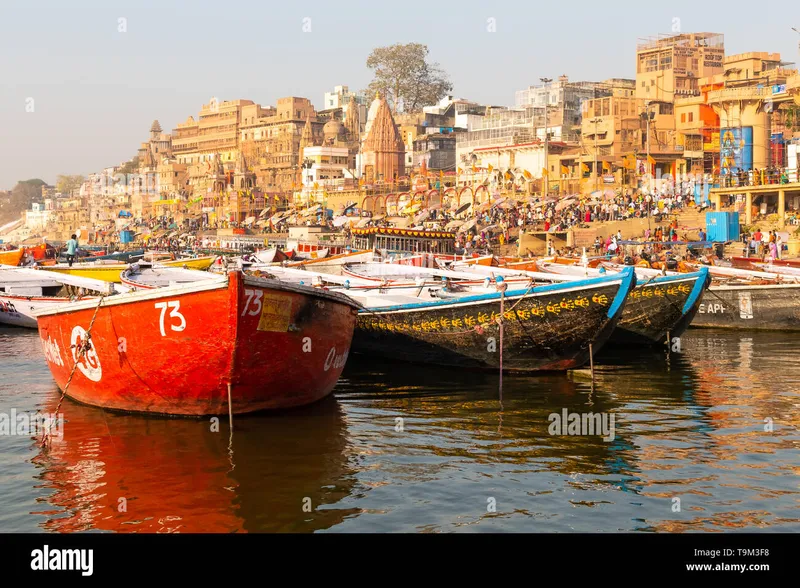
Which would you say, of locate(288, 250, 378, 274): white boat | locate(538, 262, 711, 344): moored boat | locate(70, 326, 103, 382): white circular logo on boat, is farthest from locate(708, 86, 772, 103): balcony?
locate(70, 326, 103, 382): white circular logo on boat

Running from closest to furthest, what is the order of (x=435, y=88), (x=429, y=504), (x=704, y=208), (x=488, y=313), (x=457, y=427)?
1. (x=429, y=504)
2. (x=457, y=427)
3. (x=488, y=313)
4. (x=704, y=208)
5. (x=435, y=88)

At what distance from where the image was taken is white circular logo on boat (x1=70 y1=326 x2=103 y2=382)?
14.5 meters

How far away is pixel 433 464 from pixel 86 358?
624cm

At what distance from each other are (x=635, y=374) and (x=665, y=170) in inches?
1859

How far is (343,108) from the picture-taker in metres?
137

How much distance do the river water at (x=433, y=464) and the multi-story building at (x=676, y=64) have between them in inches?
2303

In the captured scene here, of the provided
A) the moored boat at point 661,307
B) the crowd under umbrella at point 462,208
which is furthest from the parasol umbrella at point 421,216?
→ the moored boat at point 661,307

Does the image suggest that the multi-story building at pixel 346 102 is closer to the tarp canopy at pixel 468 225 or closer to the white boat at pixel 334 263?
the tarp canopy at pixel 468 225

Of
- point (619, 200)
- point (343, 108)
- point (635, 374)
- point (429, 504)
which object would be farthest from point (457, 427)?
point (343, 108)

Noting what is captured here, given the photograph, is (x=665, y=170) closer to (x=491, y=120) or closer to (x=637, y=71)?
(x=637, y=71)

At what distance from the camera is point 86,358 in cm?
1462

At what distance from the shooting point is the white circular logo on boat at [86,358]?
14484 millimetres

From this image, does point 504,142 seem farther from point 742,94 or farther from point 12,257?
point 12,257

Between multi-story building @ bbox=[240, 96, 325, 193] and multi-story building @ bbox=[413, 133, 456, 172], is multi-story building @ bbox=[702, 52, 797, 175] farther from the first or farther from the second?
multi-story building @ bbox=[240, 96, 325, 193]
